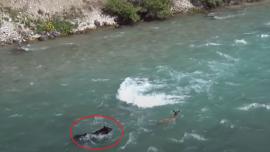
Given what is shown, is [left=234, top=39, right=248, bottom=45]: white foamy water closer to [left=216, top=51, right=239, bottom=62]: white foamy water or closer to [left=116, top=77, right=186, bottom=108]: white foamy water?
[left=216, top=51, right=239, bottom=62]: white foamy water

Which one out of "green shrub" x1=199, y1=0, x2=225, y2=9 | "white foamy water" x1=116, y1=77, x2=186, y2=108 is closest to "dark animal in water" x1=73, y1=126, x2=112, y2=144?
"white foamy water" x1=116, y1=77, x2=186, y2=108

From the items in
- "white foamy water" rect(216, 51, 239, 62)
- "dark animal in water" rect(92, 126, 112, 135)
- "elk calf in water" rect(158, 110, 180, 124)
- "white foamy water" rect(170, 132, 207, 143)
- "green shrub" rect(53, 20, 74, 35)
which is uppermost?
"green shrub" rect(53, 20, 74, 35)

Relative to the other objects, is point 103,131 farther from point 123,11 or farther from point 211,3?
point 211,3

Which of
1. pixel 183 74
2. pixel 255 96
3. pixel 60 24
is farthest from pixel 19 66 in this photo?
pixel 255 96

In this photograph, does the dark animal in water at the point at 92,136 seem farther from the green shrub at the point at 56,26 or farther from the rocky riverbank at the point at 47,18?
the green shrub at the point at 56,26

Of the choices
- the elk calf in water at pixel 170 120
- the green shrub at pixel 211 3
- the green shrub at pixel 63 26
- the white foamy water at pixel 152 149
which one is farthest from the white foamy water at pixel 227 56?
the green shrub at pixel 63 26


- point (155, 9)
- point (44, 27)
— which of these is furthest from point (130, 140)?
point (155, 9)

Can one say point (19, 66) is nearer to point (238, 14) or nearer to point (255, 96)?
point (255, 96)
